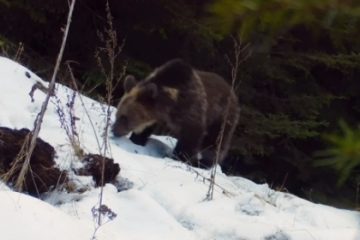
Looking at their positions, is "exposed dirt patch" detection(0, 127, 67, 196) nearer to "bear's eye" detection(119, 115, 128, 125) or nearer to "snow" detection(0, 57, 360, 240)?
"snow" detection(0, 57, 360, 240)

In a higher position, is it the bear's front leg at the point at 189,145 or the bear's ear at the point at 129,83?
the bear's ear at the point at 129,83

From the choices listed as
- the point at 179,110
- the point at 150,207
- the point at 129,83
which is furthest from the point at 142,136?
the point at 150,207

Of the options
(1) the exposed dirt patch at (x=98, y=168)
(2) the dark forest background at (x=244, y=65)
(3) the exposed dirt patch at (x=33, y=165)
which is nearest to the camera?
(3) the exposed dirt patch at (x=33, y=165)

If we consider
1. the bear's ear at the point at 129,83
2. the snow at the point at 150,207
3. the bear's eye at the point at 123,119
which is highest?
the snow at the point at 150,207

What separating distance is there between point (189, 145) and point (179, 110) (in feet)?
1.32

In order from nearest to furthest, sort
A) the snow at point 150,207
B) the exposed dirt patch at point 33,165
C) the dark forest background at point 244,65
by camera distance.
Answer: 1. the snow at point 150,207
2. the exposed dirt patch at point 33,165
3. the dark forest background at point 244,65

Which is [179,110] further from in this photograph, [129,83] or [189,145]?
[129,83]

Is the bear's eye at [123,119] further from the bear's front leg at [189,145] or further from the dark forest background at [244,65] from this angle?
the dark forest background at [244,65]

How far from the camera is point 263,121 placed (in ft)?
44.5

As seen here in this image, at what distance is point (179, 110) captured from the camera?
9016 mm

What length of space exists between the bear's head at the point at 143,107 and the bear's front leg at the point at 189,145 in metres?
0.37

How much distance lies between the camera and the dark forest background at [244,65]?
1241 centimetres

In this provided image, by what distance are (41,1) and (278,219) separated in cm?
651

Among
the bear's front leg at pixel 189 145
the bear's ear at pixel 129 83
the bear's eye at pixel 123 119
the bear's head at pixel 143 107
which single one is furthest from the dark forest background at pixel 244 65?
the bear's front leg at pixel 189 145
